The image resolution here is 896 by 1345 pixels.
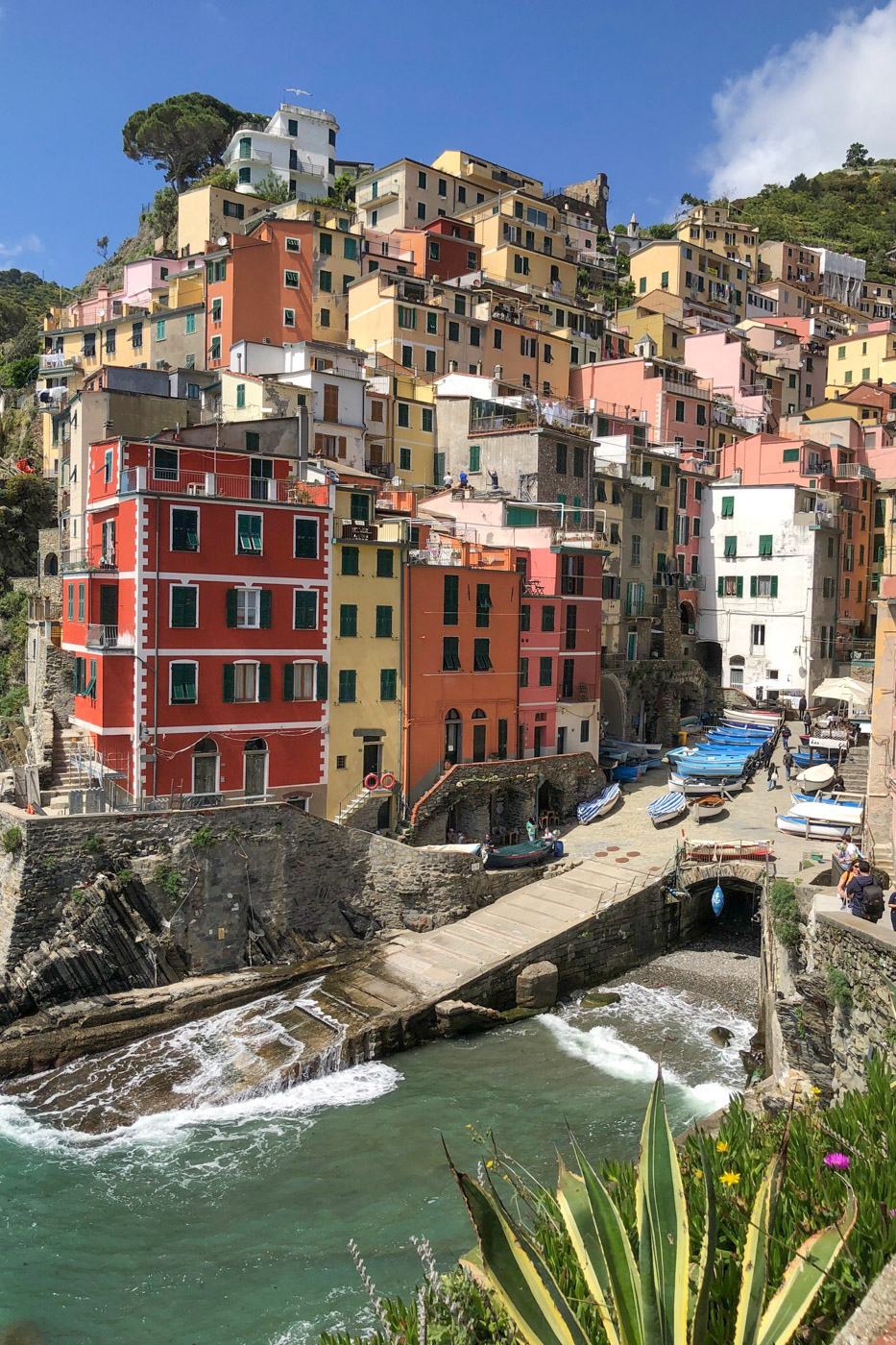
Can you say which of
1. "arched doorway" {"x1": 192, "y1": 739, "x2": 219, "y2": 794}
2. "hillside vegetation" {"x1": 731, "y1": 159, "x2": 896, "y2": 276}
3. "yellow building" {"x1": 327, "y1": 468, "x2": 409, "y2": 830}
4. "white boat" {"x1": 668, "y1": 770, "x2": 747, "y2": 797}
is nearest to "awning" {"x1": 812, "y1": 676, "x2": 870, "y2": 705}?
"white boat" {"x1": 668, "y1": 770, "x2": 747, "y2": 797}

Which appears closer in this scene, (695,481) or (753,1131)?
(753,1131)

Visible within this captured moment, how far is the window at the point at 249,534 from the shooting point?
32.7 meters

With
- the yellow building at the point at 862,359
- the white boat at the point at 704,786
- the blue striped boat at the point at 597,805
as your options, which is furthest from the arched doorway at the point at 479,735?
the yellow building at the point at 862,359

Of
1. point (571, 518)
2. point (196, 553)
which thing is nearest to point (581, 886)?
point (196, 553)

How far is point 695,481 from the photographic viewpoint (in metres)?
57.9

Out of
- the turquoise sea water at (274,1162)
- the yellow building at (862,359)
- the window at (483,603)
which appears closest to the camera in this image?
the turquoise sea water at (274,1162)

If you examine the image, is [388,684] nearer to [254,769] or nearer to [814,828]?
[254,769]

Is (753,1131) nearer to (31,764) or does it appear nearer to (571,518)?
(31,764)

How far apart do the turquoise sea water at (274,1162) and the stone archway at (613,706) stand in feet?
71.3

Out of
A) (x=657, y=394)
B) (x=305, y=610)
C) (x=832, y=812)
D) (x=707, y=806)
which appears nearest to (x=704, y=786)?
(x=707, y=806)

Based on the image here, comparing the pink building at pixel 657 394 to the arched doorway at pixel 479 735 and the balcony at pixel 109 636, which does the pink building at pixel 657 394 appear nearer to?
the arched doorway at pixel 479 735

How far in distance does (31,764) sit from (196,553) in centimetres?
912

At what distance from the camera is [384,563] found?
36.3 m

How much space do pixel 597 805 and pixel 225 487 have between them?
19411 mm
